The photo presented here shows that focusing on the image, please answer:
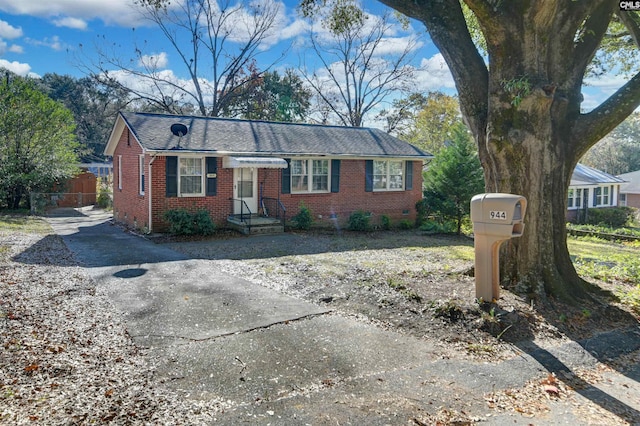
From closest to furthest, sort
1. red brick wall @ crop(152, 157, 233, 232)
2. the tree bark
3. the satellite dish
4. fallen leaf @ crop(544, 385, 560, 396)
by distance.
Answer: fallen leaf @ crop(544, 385, 560, 396), the tree bark, red brick wall @ crop(152, 157, 233, 232), the satellite dish

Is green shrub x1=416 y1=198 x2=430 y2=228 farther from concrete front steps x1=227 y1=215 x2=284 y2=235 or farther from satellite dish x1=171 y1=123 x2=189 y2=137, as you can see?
satellite dish x1=171 y1=123 x2=189 y2=137

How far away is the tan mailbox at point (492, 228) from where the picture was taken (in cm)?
521

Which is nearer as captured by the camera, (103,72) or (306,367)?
(306,367)

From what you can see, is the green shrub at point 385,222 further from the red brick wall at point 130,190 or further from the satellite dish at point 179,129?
the red brick wall at point 130,190

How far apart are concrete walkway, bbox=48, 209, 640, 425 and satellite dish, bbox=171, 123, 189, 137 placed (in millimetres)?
8848

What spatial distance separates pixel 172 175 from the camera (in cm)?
1367

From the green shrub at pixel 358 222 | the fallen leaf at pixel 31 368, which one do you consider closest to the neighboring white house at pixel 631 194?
the green shrub at pixel 358 222

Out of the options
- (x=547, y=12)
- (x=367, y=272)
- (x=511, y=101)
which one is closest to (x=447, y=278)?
(x=367, y=272)

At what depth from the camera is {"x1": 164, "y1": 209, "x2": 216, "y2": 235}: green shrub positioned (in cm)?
1323

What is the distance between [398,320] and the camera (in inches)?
219

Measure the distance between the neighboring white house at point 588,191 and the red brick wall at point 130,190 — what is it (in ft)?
79.5

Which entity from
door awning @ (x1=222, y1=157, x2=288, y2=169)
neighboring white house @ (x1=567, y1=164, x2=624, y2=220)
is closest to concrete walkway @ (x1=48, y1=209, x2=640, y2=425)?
door awning @ (x1=222, y1=157, x2=288, y2=169)

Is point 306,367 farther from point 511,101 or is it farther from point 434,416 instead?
point 511,101

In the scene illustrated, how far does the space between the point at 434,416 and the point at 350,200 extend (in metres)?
14.0
